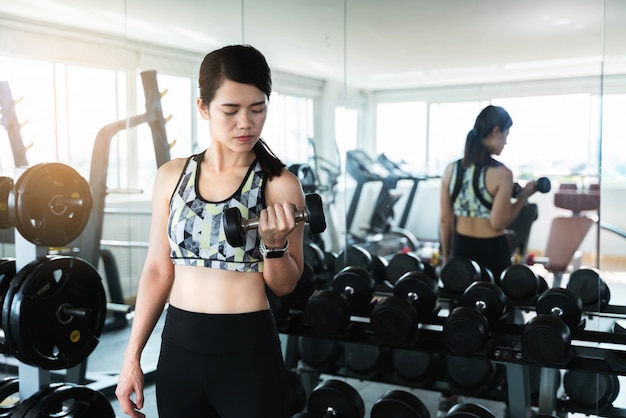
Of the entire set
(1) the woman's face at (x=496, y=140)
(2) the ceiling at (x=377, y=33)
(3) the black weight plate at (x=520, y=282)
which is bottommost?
(3) the black weight plate at (x=520, y=282)

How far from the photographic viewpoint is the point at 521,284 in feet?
8.40

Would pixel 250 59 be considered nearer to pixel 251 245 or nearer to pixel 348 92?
pixel 251 245

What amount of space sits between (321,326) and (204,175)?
1.20 m

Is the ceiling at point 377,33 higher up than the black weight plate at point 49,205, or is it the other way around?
the ceiling at point 377,33

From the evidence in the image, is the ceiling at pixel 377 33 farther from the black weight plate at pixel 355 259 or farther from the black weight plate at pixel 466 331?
the black weight plate at pixel 466 331

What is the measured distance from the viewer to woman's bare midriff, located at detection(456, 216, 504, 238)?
294 centimetres

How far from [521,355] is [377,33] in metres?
2.11

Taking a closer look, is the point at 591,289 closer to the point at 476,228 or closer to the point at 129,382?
the point at 476,228

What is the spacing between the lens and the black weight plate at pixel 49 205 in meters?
2.11

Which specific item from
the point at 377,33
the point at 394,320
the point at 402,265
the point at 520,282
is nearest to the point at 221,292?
the point at 394,320

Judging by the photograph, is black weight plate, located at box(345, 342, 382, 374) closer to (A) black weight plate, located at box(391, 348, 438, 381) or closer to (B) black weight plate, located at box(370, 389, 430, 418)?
(A) black weight plate, located at box(391, 348, 438, 381)

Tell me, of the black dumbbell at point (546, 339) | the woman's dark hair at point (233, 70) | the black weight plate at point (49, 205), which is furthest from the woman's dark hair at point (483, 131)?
the woman's dark hair at point (233, 70)

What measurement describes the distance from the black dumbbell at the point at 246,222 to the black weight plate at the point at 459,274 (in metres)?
1.80

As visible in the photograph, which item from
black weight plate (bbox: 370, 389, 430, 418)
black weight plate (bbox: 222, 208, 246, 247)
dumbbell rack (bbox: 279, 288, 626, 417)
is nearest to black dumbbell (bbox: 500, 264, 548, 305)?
dumbbell rack (bbox: 279, 288, 626, 417)
